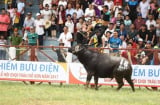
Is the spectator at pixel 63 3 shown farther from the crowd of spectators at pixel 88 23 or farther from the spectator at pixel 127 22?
the spectator at pixel 127 22

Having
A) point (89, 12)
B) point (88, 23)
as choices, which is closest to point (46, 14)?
point (89, 12)

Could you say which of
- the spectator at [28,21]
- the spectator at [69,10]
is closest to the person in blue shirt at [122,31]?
the spectator at [69,10]

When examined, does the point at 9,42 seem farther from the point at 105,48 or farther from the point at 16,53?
the point at 105,48

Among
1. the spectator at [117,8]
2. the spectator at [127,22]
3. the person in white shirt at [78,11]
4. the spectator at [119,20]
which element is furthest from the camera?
the person in white shirt at [78,11]

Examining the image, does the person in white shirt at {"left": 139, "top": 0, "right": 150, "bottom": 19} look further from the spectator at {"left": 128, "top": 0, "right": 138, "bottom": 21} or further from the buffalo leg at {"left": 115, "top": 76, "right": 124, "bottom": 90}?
the buffalo leg at {"left": 115, "top": 76, "right": 124, "bottom": 90}

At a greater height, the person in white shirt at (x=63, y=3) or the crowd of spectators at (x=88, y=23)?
the person in white shirt at (x=63, y=3)

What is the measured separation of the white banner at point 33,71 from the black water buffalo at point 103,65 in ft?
4.92

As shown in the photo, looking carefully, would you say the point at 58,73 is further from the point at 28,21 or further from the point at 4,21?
the point at 4,21

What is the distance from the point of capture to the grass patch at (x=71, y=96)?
18.6 m

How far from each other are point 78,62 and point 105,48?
1258 mm

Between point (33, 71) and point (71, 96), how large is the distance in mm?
5400

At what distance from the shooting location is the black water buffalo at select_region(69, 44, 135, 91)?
22938mm

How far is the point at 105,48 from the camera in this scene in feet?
80.5

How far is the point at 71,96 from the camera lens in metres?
20.1
